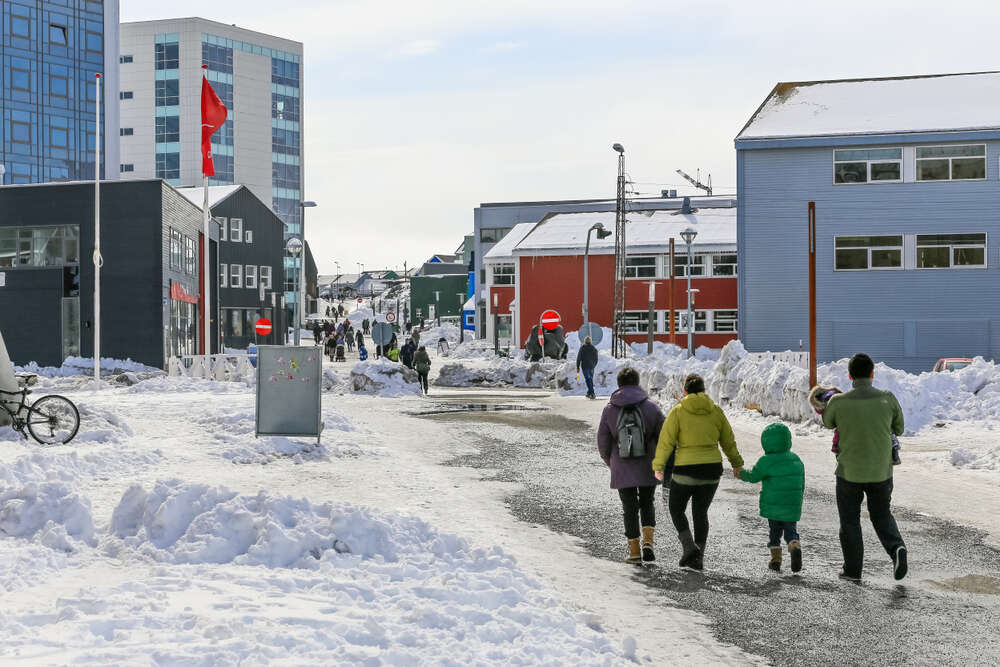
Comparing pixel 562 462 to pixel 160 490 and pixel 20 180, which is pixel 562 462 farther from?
pixel 20 180

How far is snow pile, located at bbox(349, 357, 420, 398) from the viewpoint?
32.4 meters

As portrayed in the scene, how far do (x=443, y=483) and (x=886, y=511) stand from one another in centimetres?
578

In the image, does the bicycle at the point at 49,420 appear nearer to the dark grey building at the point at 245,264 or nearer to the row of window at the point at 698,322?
the row of window at the point at 698,322

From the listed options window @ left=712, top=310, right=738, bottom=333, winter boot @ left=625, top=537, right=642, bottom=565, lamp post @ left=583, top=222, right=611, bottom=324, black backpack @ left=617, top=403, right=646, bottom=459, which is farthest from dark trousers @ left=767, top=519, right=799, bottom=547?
window @ left=712, top=310, right=738, bottom=333

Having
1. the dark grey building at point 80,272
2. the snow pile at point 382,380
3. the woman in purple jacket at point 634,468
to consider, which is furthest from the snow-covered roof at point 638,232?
the woman in purple jacket at point 634,468

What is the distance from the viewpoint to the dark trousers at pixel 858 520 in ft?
26.2

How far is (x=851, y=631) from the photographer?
6.52m

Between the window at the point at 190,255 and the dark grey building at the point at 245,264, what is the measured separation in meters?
17.9

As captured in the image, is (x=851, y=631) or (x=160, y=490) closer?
(x=851, y=631)

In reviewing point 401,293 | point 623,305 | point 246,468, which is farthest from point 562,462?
point 401,293

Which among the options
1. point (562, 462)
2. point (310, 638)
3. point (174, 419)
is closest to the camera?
point (310, 638)

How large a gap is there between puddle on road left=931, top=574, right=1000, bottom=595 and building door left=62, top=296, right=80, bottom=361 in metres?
41.9

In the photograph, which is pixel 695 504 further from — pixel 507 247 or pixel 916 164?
pixel 507 247

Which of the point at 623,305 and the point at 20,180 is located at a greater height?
the point at 20,180
